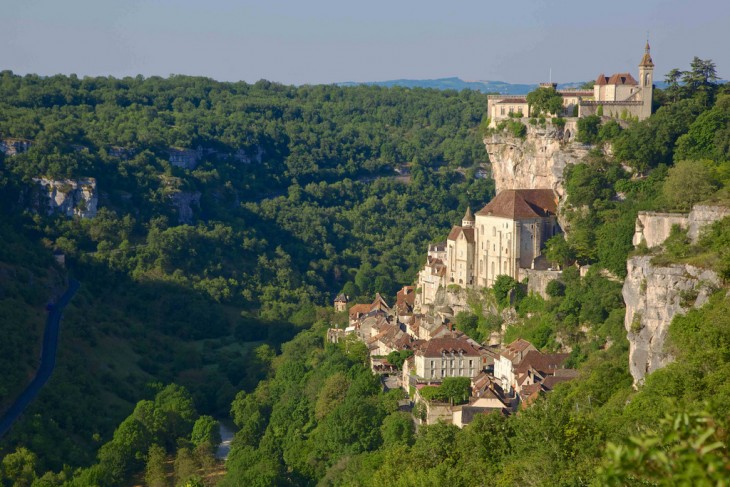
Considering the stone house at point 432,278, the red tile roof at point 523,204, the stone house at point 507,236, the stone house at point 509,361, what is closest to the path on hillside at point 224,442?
the stone house at point 432,278

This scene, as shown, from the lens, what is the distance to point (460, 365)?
188 ft

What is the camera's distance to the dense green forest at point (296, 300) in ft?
122

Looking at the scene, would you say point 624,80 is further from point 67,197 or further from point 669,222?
point 67,197

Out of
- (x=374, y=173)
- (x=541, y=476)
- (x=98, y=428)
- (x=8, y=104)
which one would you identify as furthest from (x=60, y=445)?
(x=374, y=173)

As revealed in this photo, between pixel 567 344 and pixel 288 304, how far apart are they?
45.0 metres

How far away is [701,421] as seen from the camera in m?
13.7

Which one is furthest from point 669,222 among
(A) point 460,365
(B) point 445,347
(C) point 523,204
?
(B) point 445,347

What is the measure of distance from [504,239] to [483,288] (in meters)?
3.35

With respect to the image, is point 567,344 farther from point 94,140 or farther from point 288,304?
point 94,140

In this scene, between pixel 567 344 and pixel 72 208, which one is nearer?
pixel 567 344

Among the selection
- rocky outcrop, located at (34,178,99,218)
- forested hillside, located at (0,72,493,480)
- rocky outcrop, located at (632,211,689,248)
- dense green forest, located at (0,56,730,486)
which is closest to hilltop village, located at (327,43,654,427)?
dense green forest, located at (0,56,730,486)

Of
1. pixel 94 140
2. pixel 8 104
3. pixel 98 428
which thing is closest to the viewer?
pixel 98 428

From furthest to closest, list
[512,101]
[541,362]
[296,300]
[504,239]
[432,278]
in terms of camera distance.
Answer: [296,300] → [512,101] → [432,278] → [504,239] → [541,362]

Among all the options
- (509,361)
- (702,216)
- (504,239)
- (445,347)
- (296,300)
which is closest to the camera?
(702,216)
